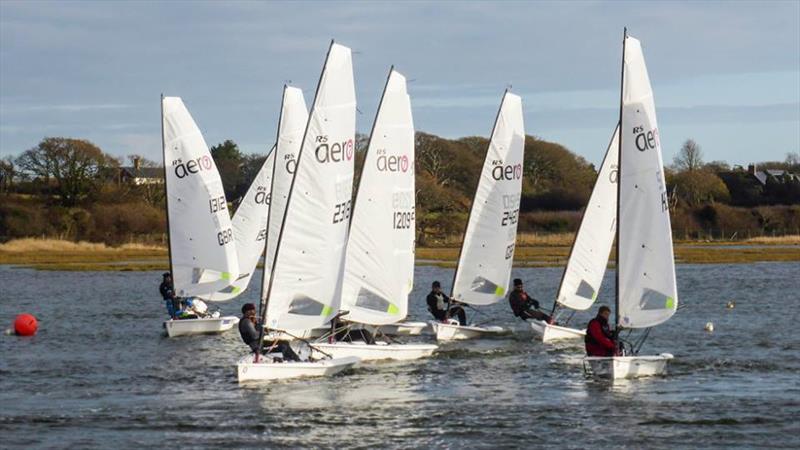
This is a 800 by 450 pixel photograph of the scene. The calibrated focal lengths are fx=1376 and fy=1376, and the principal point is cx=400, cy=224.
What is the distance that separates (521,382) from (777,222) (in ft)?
253

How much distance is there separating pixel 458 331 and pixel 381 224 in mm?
4789

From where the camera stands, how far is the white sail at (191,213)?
35.1 metres

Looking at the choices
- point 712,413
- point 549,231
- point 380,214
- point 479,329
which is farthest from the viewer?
point 549,231

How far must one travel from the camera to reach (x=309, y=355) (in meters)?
25.4

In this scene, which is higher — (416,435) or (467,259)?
(467,259)

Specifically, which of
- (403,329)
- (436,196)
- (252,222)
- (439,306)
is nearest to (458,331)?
(439,306)

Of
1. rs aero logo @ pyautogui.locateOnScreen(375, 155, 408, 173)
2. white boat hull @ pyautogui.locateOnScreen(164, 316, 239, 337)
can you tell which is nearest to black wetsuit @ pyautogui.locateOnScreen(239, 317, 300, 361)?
rs aero logo @ pyautogui.locateOnScreen(375, 155, 408, 173)

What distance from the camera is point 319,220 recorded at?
83.3 feet

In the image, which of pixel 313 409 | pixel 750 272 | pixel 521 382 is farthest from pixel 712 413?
pixel 750 272

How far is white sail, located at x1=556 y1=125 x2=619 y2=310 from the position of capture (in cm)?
3334

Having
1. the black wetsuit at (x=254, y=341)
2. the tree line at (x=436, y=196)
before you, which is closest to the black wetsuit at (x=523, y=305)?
the black wetsuit at (x=254, y=341)

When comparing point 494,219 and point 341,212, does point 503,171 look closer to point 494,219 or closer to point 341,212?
point 494,219

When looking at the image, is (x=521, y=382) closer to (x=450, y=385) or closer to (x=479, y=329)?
(x=450, y=385)

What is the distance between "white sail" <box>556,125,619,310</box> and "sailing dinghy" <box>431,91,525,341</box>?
1.73m
